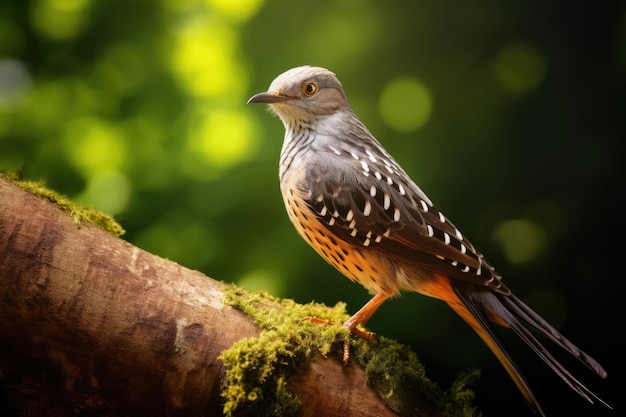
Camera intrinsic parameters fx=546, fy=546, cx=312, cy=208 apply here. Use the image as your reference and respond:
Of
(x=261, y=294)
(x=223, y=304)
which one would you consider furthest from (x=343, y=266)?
(x=223, y=304)

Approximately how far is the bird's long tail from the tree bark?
0.63 m

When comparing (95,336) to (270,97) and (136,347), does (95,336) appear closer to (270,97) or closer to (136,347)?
(136,347)

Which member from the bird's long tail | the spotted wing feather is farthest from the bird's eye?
the bird's long tail

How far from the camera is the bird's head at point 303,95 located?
9.77ft

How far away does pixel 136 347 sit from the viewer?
82.9 inches

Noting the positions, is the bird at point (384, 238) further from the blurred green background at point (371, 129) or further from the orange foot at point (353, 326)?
the blurred green background at point (371, 129)

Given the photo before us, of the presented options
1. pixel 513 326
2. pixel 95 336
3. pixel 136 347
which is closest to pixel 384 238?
pixel 513 326

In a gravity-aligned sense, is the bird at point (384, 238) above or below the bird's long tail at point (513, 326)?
above

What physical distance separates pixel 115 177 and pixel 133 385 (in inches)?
76.7

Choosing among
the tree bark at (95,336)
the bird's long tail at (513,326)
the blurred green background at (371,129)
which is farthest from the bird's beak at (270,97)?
the bird's long tail at (513,326)

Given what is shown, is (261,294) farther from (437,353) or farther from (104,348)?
(437,353)

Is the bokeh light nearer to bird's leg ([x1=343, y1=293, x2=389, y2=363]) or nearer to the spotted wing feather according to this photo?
the spotted wing feather

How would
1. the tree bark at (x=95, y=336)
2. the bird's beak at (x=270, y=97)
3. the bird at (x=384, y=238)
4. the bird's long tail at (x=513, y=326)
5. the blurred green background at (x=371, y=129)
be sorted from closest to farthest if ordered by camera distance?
the tree bark at (x=95, y=336) → the bird's long tail at (x=513, y=326) → the bird at (x=384, y=238) → the bird's beak at (x=270, y=97) → the blurred green background at (x=371, y=129)

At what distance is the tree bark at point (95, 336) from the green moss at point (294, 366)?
72mm
